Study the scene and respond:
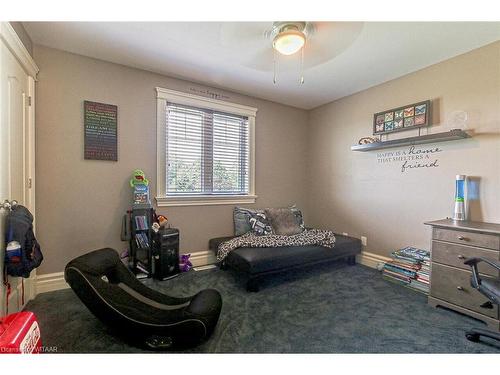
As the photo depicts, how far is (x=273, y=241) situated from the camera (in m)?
2.77

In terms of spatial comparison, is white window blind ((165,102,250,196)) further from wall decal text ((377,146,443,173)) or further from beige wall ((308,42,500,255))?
wall decal text ((377,146,443,173))

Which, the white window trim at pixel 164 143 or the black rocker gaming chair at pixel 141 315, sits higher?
the white window trim at pixel 164 143

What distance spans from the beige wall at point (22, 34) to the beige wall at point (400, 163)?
3630 millimetres

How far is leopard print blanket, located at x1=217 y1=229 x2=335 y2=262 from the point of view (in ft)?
8.82

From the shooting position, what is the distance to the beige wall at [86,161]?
223cm

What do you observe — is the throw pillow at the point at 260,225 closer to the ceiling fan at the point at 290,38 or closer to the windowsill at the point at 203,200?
the windowsill at the point at 203,200

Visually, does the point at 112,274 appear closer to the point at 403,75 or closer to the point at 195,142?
the point at 195,142

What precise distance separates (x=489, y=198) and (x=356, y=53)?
186 centimetres

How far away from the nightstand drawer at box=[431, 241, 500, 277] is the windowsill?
2.20 m

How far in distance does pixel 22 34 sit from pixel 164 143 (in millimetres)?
1445

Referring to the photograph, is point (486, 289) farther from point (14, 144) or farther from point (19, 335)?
point (14, 144)

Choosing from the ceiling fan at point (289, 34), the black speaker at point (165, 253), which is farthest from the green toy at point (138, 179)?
the ceiling fan at point (289, 34)
